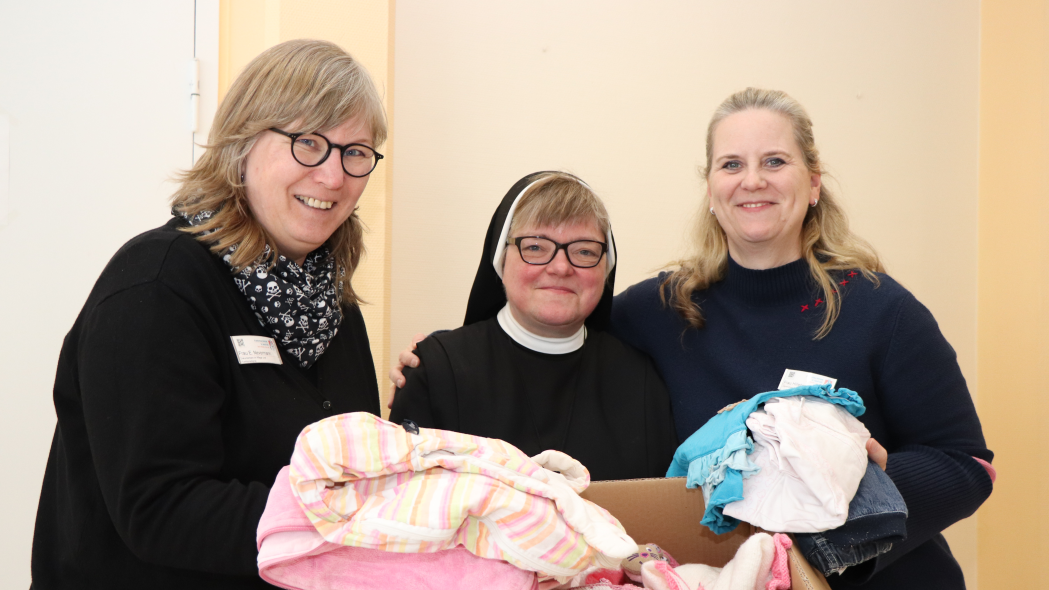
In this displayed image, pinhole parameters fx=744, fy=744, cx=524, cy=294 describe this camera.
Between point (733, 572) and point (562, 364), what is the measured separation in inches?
34.0

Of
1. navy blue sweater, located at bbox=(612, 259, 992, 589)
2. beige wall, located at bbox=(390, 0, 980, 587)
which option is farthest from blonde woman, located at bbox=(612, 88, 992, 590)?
beige wall, located at bbox=(390, 0, 980, 587)

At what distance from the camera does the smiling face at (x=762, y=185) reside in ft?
6.75

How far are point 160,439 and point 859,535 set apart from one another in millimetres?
1217

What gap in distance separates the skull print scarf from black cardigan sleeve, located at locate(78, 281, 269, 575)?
0.22 meters

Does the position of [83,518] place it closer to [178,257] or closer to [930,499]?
[178,257]

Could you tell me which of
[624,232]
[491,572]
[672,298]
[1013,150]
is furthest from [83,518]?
[1013,150]

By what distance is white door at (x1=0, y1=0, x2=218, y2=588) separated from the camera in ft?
8.61

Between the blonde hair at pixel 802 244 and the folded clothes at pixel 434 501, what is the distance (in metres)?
1.16

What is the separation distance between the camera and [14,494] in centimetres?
264

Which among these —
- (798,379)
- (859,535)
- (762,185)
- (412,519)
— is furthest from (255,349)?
(762,185)

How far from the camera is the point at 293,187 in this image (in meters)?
1.47

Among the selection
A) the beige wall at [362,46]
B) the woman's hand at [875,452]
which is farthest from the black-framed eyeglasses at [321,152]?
the beige wall at [362,46]

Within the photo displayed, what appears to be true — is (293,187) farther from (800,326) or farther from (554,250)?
(800,326)

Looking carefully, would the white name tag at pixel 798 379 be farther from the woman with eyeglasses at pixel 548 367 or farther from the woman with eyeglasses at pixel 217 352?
the woman with eyeglasses at pixel 217 352
